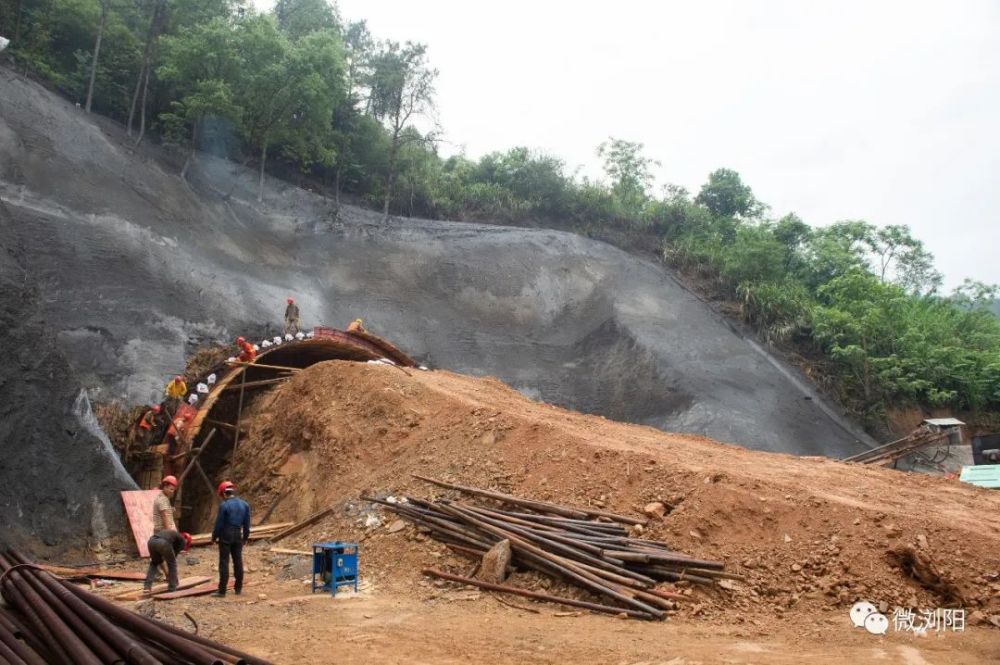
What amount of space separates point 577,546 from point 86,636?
491 cm

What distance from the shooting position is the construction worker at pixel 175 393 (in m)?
16.1

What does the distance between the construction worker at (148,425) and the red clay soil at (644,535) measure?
392 centimetres

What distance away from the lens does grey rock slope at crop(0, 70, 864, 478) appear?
1914 cm

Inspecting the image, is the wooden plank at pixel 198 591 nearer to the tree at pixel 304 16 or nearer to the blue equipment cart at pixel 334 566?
the blue equipment cart at pixel 334 566

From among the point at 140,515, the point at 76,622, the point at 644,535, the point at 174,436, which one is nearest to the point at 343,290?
the point at 174,436

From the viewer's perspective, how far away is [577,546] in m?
7.96

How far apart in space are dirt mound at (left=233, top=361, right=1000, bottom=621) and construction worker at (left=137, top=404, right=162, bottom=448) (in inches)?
89.8

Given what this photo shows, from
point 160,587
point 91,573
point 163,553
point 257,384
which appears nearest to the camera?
point 163,553

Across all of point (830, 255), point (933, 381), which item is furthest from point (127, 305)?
point (830, 255)

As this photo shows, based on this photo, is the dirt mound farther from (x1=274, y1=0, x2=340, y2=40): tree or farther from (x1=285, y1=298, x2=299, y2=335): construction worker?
(x1=274, y1=0, x2=340, y2=40): tree

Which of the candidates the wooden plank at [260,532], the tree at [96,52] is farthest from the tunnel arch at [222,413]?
the tree at [96,52]

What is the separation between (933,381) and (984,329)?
19.3 feet

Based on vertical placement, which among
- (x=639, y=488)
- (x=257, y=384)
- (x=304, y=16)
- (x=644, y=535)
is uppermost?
(x=304, y=16)

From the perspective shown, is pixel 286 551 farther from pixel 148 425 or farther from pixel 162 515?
pixel 148 425
